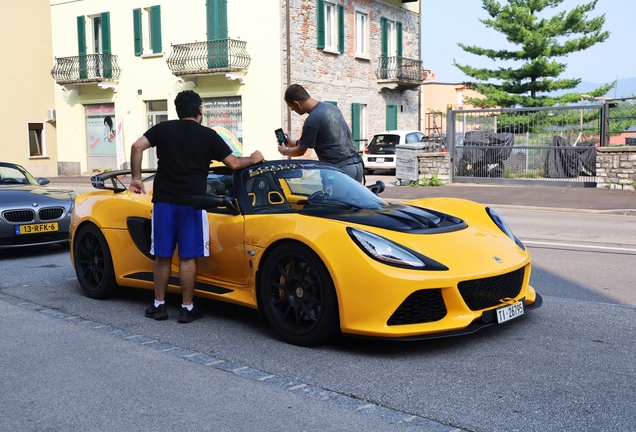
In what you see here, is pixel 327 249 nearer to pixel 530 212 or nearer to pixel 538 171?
pixel 530 212

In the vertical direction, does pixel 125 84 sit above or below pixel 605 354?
above

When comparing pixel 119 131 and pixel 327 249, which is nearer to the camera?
pixel 327 249

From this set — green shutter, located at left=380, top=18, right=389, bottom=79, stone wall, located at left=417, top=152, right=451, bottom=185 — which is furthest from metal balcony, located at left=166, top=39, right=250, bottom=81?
stone wall, located at left=417, top=152, right=451, bottom=185

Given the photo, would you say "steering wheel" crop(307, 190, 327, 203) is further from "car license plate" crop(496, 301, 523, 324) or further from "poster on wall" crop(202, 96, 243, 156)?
"poster on wall" crop(202, 96, 243, 156)

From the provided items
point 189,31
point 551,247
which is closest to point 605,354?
point 551,247

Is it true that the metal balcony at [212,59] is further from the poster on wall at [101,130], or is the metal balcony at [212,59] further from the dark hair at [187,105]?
the dark hair at [187,105]

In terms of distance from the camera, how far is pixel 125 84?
3266 cm

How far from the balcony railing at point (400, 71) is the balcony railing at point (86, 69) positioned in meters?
11.6

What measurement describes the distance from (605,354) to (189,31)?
89.8 ft

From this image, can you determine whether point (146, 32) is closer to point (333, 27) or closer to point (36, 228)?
point (333, 27)

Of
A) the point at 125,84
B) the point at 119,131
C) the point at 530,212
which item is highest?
the point at 125,84

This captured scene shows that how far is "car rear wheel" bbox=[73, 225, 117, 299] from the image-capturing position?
664 centimetres

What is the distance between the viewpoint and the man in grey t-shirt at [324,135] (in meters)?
7.33

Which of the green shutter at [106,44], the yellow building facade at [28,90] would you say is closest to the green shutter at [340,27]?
the green shutter at [106,44]
